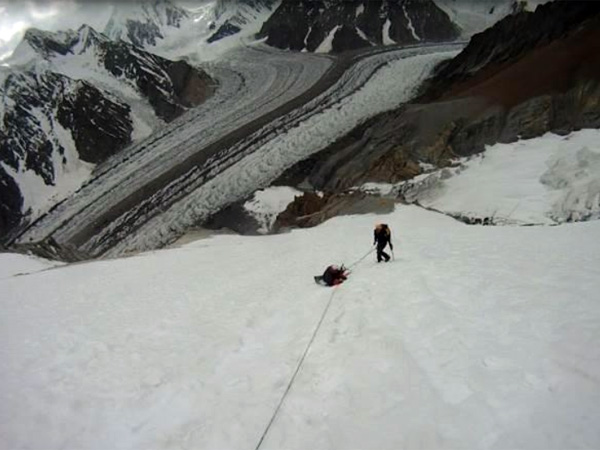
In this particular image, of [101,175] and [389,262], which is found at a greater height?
[101,175]

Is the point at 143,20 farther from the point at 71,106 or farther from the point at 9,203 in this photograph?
the point at 9,203

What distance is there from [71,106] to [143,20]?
78673 mm

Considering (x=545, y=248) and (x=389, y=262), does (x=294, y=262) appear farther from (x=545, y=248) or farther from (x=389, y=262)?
(x=545, y=248)

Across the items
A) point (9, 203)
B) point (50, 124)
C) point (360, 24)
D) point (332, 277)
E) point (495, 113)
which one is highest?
point (50, 124)

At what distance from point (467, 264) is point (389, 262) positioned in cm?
196

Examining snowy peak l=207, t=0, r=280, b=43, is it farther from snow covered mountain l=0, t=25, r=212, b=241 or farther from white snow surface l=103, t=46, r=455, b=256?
white snow surface l=103, t=46, r=455, b=256

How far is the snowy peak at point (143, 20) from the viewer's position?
104 m

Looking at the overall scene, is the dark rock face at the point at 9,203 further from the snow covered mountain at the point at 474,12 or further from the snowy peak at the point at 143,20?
the snowy peak at the point at 143,20

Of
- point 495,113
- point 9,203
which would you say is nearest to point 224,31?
point 9,203

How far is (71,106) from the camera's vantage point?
3994 cm

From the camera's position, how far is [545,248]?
991 cm

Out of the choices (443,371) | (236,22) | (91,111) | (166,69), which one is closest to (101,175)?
(91,111)

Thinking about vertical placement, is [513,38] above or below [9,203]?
below

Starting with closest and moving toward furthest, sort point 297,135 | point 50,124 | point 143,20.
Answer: point 297,135
point 50,124
point 143,20
